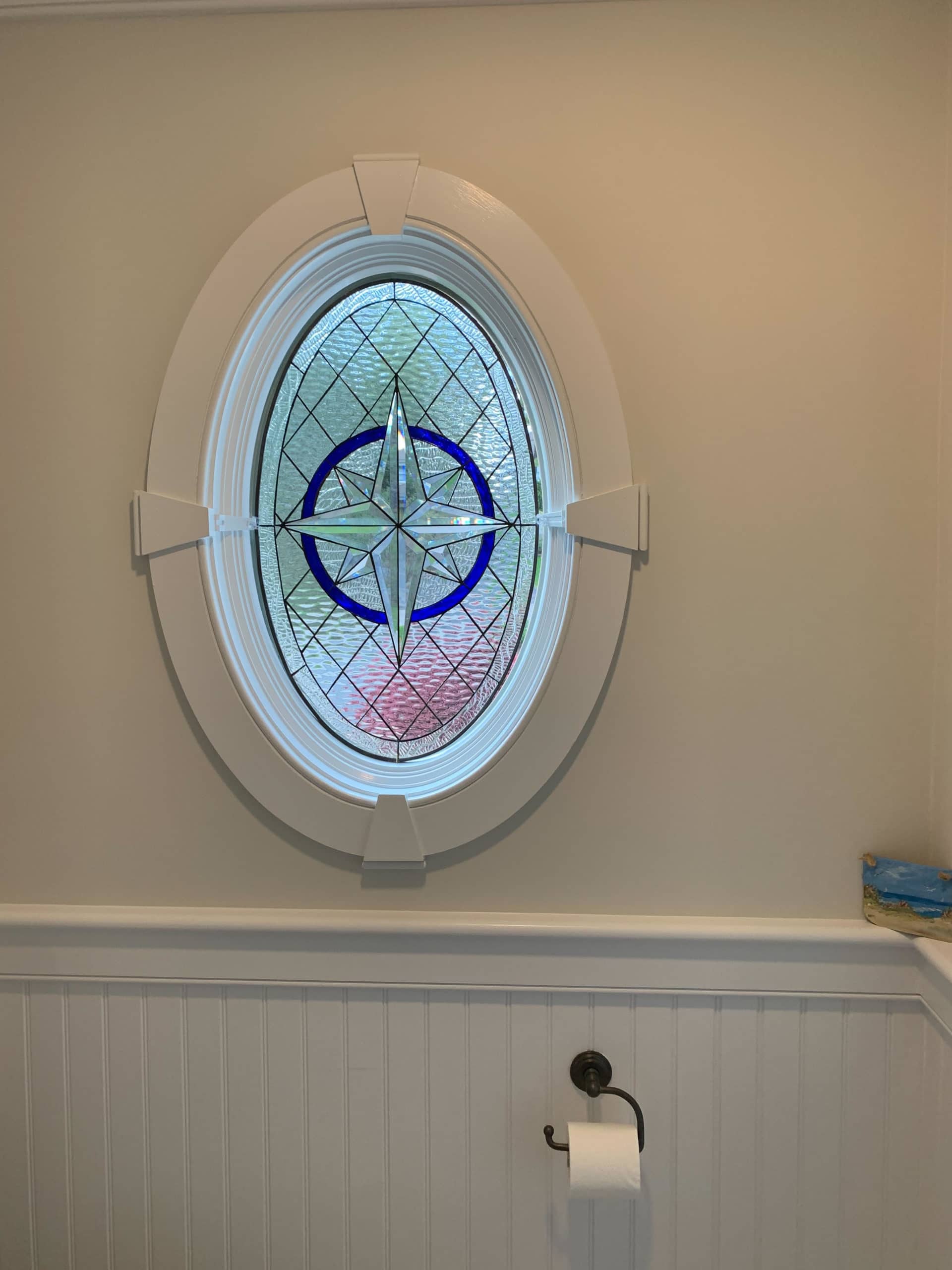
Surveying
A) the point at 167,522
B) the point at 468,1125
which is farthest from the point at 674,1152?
the point at 167,522

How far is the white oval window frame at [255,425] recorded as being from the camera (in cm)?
107

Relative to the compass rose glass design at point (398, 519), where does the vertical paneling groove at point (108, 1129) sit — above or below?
below

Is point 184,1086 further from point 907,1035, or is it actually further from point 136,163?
point 136,163

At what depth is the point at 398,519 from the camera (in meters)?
1.22

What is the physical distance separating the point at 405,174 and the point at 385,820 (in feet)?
3.03

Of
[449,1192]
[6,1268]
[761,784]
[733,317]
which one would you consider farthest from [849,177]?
[6,1268]

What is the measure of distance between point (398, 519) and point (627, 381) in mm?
410

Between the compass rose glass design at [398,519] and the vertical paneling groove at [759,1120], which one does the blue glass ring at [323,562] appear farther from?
the vertical paneling groove at [759,1120]

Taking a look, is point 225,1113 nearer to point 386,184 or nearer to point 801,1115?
point 801,1115

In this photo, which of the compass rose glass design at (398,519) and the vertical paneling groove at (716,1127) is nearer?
the vertical paneling groove at (716,1127)

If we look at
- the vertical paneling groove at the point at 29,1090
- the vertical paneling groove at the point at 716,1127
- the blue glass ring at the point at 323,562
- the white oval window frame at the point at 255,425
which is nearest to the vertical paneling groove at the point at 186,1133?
the vertical paneling groove at the point at 29,1090

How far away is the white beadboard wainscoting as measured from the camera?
1.08 meters

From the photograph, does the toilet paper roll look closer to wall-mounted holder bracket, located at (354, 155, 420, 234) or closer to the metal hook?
the metal hook

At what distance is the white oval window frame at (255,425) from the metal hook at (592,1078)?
355 millimetres
